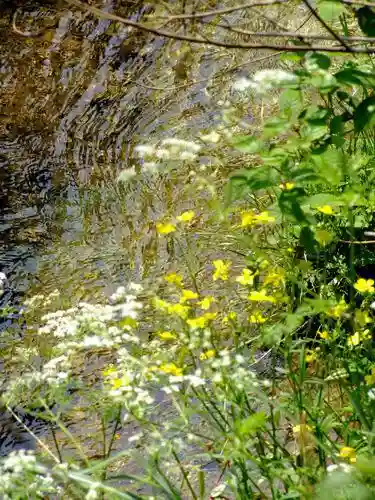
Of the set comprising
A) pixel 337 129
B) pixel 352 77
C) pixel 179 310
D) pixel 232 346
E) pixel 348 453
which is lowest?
pixel 232 346

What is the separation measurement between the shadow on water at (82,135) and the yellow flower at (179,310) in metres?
1.27

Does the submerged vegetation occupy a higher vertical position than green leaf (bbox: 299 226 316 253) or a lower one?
lower

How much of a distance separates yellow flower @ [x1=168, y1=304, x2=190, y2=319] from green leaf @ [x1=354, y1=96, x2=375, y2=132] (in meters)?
0.52

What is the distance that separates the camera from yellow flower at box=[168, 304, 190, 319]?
201 centimetres

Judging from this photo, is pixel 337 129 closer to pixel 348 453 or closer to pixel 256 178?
pixel 256 178

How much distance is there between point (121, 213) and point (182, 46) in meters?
1.74

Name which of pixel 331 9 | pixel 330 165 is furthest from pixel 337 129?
pixel 331 9

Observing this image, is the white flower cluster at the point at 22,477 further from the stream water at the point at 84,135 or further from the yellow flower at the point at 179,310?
the stream water at the point at 84,135

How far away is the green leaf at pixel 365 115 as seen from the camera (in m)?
1.92

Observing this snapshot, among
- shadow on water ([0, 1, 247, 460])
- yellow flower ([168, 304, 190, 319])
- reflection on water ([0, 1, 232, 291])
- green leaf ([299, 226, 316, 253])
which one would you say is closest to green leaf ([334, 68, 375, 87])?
green leaf ([299, 226, 316, 253])

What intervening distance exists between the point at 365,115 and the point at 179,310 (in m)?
0.57

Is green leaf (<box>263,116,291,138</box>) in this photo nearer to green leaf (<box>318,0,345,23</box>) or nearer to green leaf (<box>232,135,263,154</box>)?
green leaf (<box>232,135,263,154</box>)

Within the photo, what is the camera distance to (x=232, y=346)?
3.21 m

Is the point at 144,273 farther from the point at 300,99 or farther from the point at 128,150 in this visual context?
the point at 300,99
